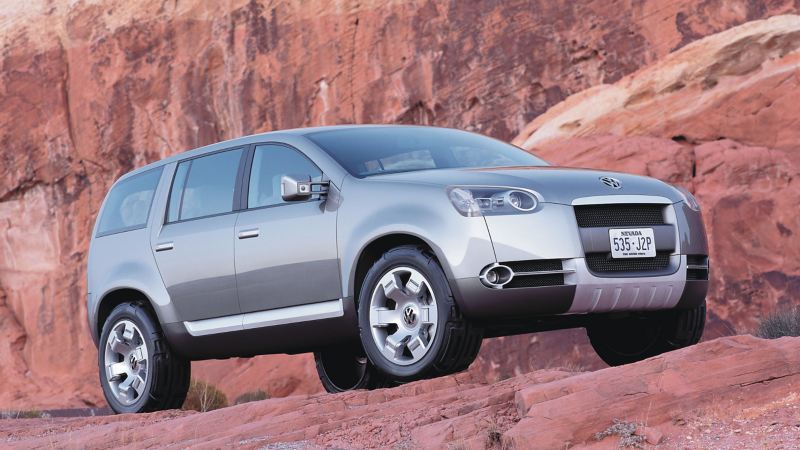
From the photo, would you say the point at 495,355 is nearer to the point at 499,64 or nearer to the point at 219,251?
the point at 219,251

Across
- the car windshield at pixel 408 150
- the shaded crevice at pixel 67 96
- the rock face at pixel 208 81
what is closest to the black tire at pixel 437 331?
the car windshield at pixel 408 150

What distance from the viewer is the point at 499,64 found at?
2631 centimetres

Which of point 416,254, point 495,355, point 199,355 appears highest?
point 416,254

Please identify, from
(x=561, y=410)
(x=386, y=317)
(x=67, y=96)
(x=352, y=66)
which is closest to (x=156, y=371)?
(x=386, y=317)

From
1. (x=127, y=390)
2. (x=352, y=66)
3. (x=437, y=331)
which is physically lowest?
(x=127, y=390)

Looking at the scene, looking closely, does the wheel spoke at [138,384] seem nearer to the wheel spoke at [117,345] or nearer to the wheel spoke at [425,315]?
the wheel spoke at [117,345]

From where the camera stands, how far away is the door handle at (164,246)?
356 inches

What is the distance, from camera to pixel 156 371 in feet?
30.0

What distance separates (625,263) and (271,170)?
8.28 ft

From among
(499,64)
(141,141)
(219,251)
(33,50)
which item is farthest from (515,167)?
(33,50)

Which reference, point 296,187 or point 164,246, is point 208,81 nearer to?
point 164,246

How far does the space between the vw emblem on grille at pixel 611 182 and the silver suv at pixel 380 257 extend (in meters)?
0.01

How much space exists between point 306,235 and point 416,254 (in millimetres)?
994

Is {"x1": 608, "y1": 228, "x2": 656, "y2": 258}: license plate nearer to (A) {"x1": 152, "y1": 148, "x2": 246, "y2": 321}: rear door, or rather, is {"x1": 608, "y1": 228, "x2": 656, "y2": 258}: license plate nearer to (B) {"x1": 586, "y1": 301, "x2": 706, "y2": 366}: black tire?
(B) {"x1": 586, "y1": 301, "x2": 706, "y2": 366}: black tire
